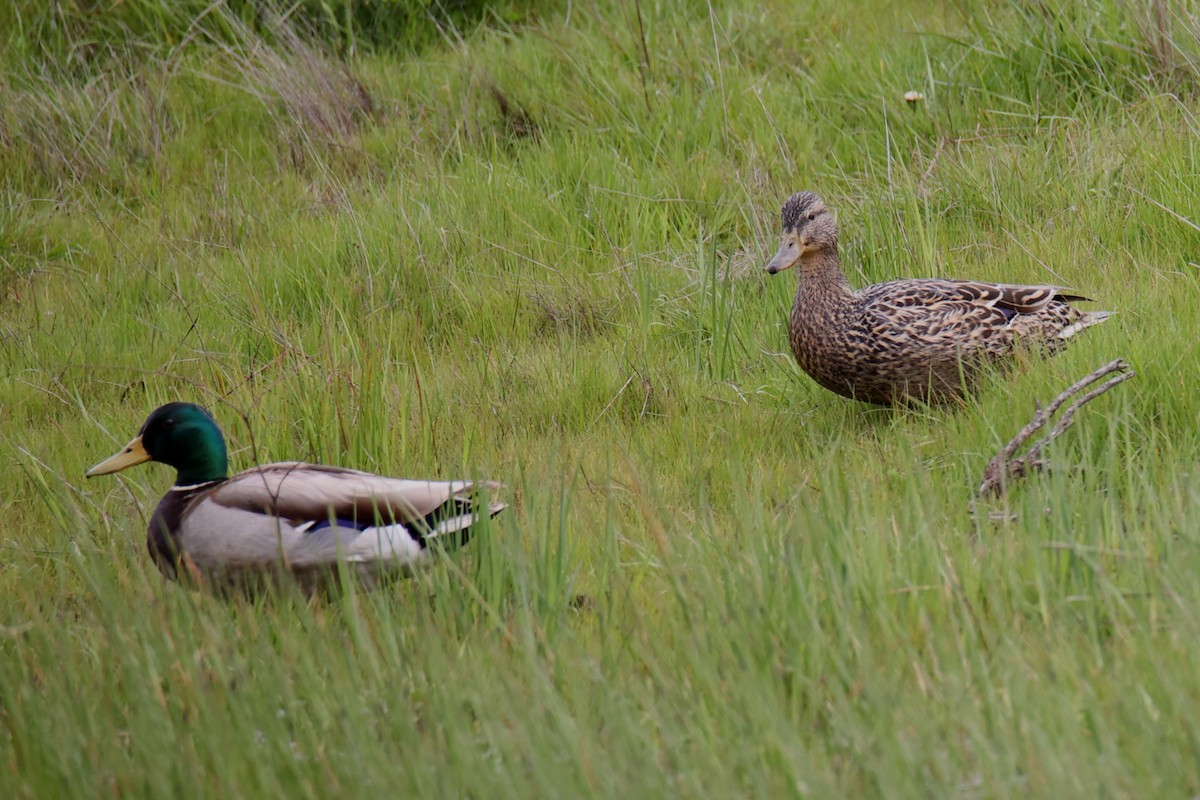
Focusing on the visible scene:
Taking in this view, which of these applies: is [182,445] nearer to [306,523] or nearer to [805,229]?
[306,523]

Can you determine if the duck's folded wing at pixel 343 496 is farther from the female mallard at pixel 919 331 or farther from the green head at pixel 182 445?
the female mallard at pixel 919 331

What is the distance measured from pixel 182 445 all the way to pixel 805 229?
7.96 ft

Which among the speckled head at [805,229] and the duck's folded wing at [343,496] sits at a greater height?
the speckled head at [805,229]

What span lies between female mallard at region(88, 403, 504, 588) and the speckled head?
6.27 feet

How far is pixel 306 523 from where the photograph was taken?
3592mm

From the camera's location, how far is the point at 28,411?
18.1 ft

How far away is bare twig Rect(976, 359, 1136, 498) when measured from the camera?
348cm

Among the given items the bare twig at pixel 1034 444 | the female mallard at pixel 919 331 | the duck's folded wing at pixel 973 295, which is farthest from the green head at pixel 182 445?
the duck's folded wing at pixel 973 295

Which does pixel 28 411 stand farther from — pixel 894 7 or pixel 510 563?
pixel 894 7

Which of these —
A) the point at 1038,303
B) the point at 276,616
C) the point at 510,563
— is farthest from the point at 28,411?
the point at 1038,303

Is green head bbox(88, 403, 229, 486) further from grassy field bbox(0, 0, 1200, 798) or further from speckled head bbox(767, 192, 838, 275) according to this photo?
speckled head bbox(767, 192, 838, 275)

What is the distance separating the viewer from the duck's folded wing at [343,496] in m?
3.53

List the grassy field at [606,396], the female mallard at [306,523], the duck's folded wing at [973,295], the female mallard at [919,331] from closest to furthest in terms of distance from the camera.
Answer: the grassy field at [606,396]
the female mallard at [306,523]
the female mallard at [919,331]
the duck's folded wing at [973,295]

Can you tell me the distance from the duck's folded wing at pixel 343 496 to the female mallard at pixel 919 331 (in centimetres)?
167
